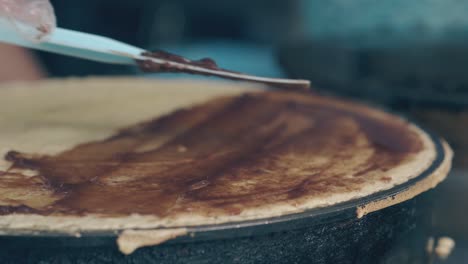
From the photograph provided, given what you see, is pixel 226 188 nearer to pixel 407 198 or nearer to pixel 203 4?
pixel 407 198

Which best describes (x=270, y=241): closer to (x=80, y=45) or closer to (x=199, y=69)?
(x=199, y=69)

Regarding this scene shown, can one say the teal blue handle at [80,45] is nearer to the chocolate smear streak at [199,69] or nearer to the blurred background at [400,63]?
the chocolate smear streak at [199,69]

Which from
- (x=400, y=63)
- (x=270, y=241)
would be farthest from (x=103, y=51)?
(x=400, y=63)

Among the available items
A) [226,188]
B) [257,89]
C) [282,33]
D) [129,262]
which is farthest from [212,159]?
[282,33]

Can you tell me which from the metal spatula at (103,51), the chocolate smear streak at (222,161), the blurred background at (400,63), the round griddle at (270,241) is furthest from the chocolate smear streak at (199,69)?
the blurred background at (400,63)

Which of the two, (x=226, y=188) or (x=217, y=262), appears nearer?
(x=217, y=262)

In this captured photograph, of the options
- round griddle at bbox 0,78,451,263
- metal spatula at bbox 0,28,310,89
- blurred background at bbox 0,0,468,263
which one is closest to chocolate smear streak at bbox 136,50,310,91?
metal spatula at bbox 0,28,310,89

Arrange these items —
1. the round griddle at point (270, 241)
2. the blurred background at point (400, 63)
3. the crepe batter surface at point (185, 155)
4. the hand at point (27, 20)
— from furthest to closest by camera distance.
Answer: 1. the blurred background at point (400, 63)
2. the hand at point (27, 20)
3. the crepe batter surface at point (185, 155)
4. the round griddle at point (270, 241)
